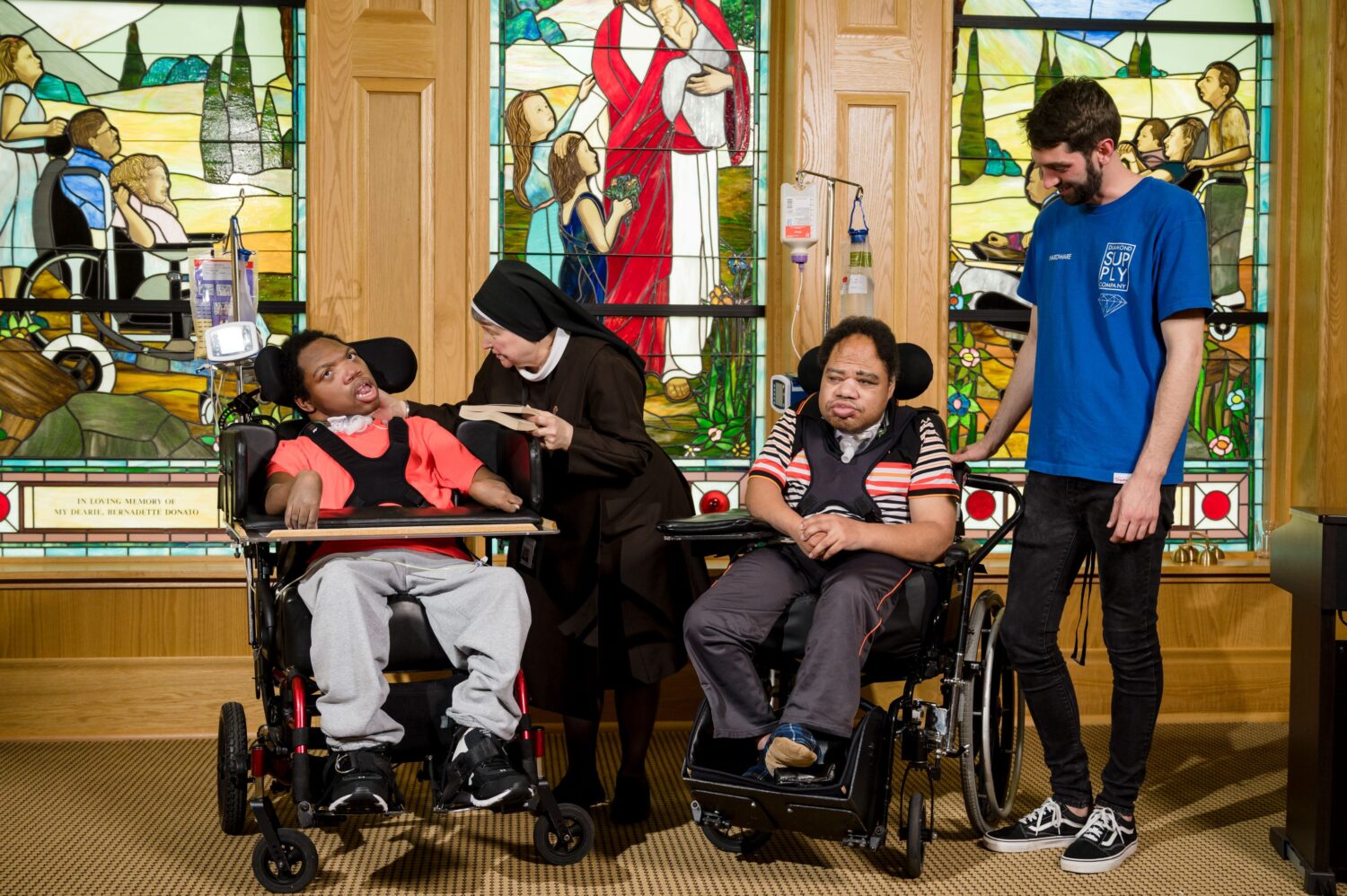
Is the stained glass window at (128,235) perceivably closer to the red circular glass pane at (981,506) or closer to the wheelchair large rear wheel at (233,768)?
the wheelchair large rear wheel at (233,768)

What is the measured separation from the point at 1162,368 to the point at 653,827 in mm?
1521

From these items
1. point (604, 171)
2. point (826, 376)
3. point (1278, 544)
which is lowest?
point (1278, 544)

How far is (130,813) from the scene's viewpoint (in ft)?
10.8

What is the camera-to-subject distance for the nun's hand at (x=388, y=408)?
10.3 feet

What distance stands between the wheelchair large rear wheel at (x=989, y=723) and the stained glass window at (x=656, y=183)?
54.9 inches

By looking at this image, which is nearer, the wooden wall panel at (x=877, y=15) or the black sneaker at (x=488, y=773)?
the black sneaker at (x=488, y=773)

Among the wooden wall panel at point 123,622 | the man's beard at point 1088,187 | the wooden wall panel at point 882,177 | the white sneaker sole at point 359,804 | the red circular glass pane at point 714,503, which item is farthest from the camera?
the wooden wall panel at point 882,177

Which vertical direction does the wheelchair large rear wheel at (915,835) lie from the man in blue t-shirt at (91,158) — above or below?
below

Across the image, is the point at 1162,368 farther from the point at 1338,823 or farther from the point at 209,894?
the point at 209,894

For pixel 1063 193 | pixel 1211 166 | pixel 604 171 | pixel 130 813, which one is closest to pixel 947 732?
pixel 1063 193

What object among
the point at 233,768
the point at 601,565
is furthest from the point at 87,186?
the point at 601,565

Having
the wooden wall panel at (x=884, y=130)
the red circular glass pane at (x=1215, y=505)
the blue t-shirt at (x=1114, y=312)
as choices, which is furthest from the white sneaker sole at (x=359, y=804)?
the red circular glass pane at (x=1215, y=505)

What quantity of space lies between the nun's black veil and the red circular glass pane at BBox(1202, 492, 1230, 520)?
2368 millimetres

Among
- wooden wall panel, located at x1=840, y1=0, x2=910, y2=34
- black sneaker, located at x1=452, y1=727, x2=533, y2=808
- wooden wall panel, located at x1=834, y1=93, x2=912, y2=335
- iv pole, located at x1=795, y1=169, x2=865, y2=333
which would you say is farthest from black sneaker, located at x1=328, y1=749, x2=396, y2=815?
wooden wall panel, located at x1=840, y1=0, x2=910, y2=34
